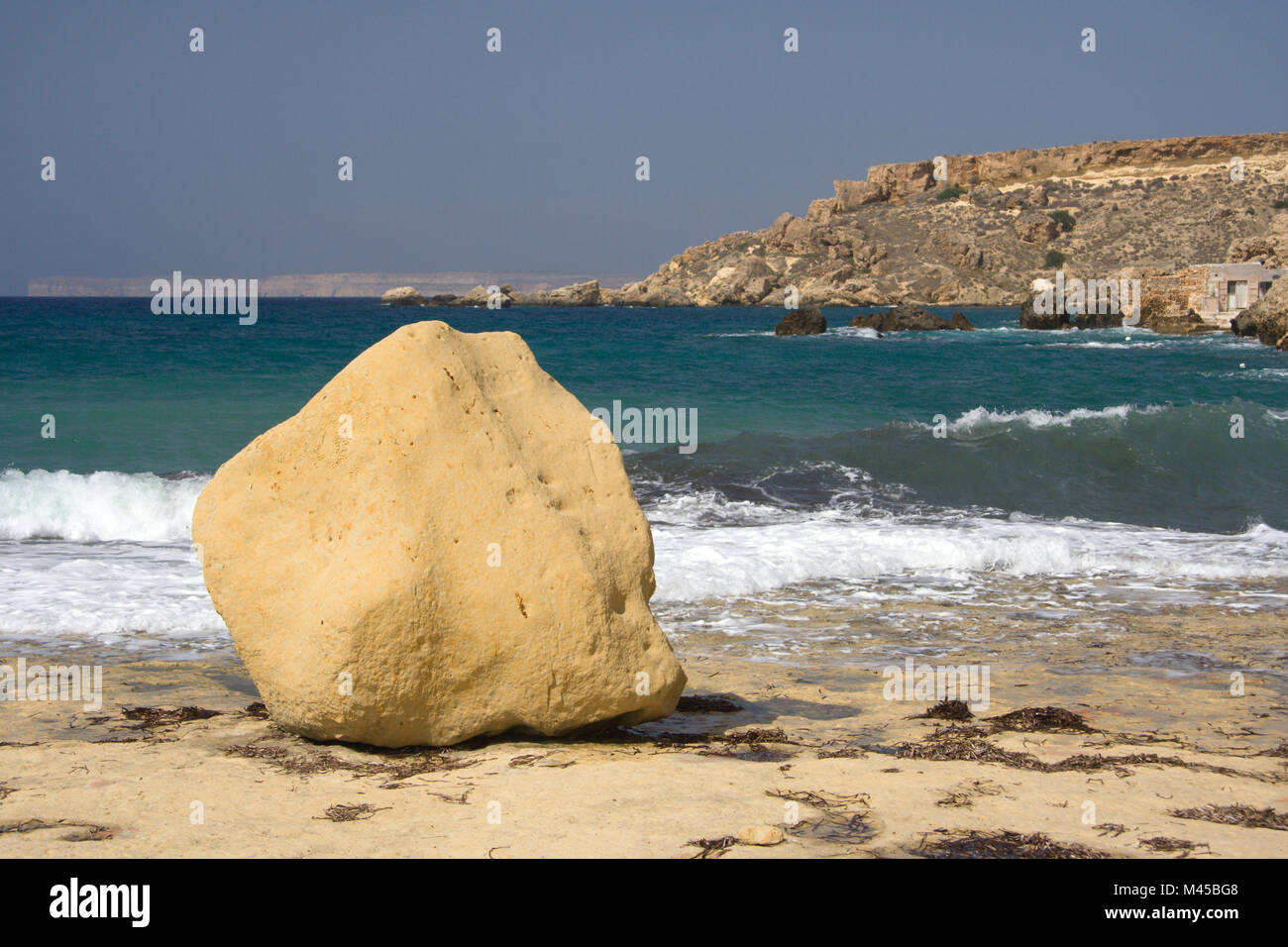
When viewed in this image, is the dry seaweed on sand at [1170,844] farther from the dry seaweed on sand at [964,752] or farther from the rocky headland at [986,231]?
the rocky headland at [986,231]

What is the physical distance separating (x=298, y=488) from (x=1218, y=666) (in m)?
5.35

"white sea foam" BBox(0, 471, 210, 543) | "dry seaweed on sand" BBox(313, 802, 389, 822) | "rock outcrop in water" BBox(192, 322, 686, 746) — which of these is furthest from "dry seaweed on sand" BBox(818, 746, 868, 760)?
"white sea foam" BBox(0, 471, 210, 543)

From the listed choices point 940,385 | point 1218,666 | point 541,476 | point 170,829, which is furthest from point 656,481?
point 940,385

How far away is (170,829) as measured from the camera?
3371 millimetres

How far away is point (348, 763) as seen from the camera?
4227 mm

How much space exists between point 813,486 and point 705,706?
8.36m

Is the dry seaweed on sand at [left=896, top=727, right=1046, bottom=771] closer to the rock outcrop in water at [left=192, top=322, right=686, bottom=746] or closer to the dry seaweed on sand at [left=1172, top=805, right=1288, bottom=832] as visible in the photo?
the dry seaweed on sand at [left=1172, top=805, right=1288, bottom=832]

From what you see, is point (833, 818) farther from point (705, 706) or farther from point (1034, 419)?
point (1034, 419)

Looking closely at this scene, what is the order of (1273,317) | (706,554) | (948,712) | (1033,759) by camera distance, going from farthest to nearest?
(1273,317)
(706,554)
(948,712)
(1033,759)

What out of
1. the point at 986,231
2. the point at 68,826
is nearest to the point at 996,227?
the point at 986,231

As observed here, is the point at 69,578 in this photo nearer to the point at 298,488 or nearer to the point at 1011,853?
the point at 298,488

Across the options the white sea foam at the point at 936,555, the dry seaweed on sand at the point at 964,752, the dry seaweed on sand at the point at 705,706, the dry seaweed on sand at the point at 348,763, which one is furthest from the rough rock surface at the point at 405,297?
the dry seaweed on sand at the point at 964,752

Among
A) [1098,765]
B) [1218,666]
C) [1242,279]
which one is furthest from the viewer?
[1242,279]

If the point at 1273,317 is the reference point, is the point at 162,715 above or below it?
below
